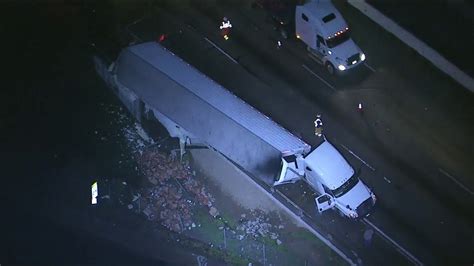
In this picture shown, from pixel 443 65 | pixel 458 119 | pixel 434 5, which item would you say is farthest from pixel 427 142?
pixel 434 5

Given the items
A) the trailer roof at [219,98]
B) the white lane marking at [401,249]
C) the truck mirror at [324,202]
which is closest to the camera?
the white lane marking at [401,249]

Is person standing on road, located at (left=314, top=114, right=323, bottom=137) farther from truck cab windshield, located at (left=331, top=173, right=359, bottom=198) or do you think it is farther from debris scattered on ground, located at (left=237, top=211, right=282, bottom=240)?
debris scattered on ground, located at (left=237, top=211, right=282, bottom=240)

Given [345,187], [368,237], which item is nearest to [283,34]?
[345,187]

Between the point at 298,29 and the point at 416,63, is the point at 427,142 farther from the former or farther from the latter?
the point at 298,29

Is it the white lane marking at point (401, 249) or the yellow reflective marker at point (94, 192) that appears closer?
the white lane marking at point (401, 249)

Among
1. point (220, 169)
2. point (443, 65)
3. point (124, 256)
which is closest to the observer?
point (124, 256)

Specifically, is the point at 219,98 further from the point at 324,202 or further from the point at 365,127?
the point at 365,127

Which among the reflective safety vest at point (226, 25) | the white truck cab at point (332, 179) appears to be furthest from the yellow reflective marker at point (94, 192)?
the reflective safety vest at point (226, 25)

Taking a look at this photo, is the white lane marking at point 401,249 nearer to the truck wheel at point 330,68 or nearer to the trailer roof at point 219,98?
the trailer roof at point 219,98
